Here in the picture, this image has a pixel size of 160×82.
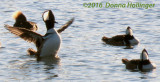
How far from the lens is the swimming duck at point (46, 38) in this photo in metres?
16.4

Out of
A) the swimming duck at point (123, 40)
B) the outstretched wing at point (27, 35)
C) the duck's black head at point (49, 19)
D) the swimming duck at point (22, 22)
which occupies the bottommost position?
the swimming duck at point (123, 40)

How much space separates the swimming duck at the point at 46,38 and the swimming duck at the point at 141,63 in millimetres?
2456

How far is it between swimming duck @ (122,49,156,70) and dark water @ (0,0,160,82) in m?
0.22

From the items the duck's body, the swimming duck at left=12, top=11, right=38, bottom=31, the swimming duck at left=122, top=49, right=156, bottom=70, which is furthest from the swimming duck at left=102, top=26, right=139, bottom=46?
the swimming duck at left=12, top=11, right=38, bottom=31

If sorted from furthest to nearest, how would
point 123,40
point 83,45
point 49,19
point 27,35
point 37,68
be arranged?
point 123,40, point 83,45, point 27,35, point 49,19, point 37,68

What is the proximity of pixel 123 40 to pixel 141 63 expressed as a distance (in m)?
4.58

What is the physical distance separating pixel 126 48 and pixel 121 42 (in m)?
1.04

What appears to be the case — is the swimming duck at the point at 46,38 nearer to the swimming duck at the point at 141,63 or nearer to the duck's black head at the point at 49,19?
the duck's black head at the point at 49,19

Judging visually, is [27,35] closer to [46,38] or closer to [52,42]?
[46,38]

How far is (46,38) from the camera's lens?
1645 centimetres

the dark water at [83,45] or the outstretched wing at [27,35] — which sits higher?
the outstretched wing at [27,35]

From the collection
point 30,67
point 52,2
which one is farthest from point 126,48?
point 52,2

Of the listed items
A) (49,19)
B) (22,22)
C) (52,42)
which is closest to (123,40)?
(49,19)

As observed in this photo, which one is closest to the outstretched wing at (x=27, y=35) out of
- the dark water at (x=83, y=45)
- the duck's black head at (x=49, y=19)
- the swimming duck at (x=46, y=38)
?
the swimming duck at (x=46, y=38)
